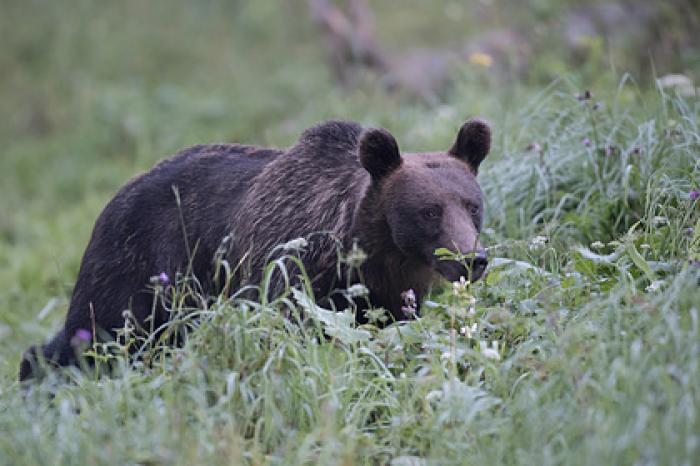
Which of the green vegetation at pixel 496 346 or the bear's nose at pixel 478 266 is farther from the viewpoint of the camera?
the bear's nose at pixel 478 266

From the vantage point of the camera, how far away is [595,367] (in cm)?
370

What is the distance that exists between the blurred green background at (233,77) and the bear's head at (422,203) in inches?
79.0

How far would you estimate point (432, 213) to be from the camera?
4.82 meters

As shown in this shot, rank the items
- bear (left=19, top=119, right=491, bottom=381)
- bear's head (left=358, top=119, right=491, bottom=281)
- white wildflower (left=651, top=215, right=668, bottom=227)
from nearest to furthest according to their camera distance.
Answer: bear's head (left=358, top=119, right=491, bottom=281), bear (left=19, top=119, right=491, bottom=381), white wildflower (left=651, top=215, right=668, bottom=227)

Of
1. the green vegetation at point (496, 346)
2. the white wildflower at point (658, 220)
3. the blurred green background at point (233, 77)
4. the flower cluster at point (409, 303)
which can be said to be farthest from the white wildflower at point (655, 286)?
the blurred green background at point (233, 77)

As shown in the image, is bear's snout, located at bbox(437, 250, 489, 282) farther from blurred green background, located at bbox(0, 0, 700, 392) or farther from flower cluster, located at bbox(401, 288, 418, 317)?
blurred green background, located at bbox(0, 0, 700, 392)

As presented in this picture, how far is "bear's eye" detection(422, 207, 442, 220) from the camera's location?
4.80 metres

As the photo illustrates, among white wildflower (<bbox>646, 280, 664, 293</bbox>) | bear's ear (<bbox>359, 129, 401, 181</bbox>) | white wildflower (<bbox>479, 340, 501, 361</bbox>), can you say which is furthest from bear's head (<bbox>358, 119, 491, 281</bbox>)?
white wildflower (<bbox>646, 280, 664, 293</bbox>)

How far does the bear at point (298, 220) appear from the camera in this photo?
4871 mm

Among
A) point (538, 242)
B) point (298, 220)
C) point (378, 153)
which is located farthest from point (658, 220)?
point (298, 220)

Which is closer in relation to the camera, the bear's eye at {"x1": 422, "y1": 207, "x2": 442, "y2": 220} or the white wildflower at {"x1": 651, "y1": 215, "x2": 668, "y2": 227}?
the bear's eye at {"x1": 422, "y1": 207, "x2": 442, "y2": 220}

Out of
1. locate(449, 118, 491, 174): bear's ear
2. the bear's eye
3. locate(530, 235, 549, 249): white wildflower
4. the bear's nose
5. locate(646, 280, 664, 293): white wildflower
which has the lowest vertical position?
locate(646, 280, 664, 293): white wildflower

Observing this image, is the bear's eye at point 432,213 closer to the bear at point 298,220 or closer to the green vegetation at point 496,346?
the bear at point 298,220

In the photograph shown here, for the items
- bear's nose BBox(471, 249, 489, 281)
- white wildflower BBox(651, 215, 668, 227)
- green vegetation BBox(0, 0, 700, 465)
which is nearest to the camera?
green vegetation BBox(0, 0, 700, 465)
